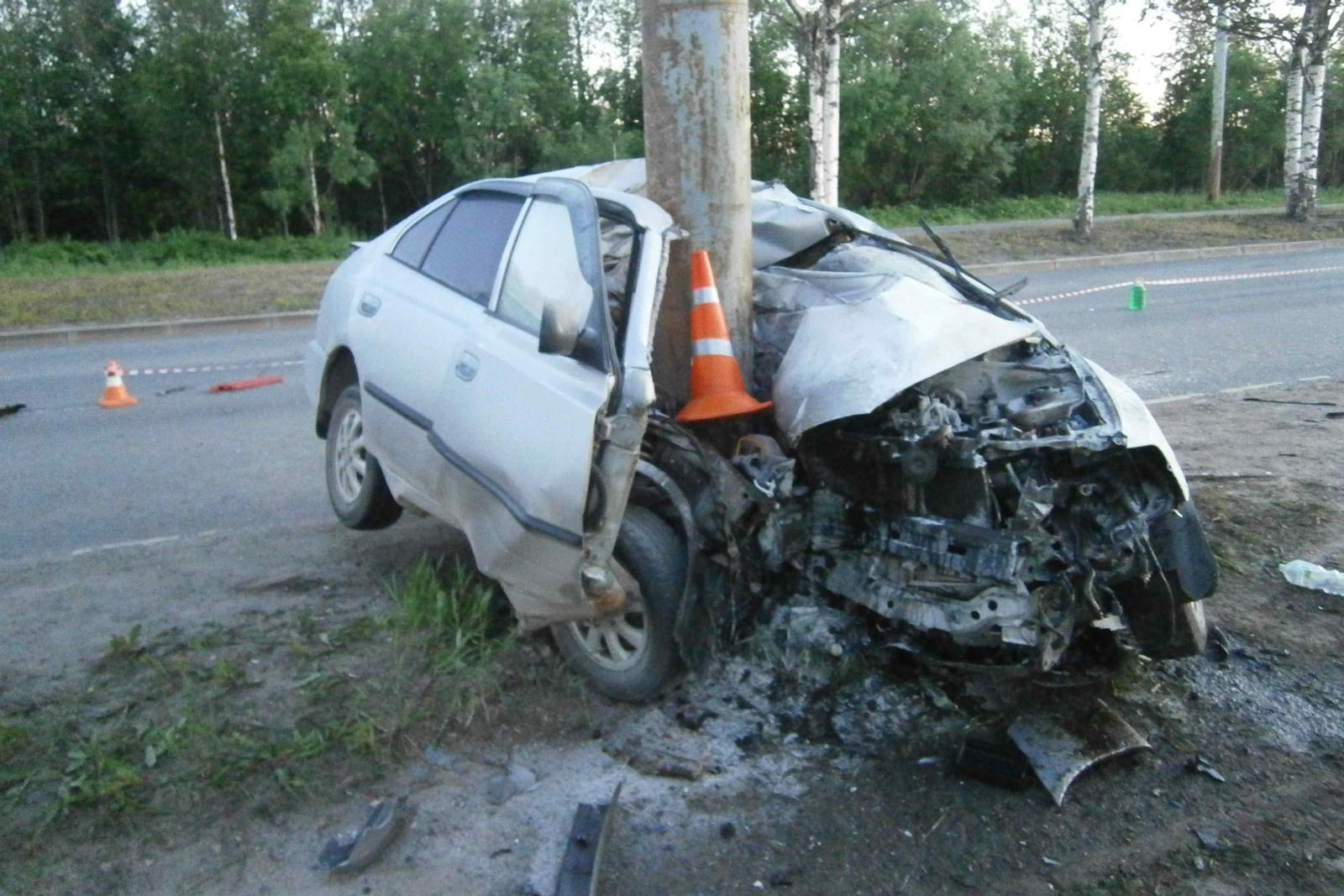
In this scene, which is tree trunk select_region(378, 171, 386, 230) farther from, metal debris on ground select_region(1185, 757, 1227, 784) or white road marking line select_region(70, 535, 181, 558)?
metal debris on ground select_region(1185, 757, 1227, 784)

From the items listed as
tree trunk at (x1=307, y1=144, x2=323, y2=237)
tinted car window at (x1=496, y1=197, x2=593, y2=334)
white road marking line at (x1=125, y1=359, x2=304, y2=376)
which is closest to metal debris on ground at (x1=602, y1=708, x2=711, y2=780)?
tinted car window at (x1=496, y1=197, x2=593, y2=334)

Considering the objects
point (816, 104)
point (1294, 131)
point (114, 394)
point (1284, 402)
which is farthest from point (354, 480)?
point (1294, 131)

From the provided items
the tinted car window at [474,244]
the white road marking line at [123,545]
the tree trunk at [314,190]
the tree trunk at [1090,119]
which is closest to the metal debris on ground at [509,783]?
the tinted car window at [474,244]

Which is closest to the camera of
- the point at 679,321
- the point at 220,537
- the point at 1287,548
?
the point at 679,321

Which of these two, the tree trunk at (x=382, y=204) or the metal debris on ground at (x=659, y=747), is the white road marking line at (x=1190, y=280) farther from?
the tree trunk at (x=382, y=204)

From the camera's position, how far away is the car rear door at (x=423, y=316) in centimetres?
493

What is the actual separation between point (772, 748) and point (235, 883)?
1.71 metres

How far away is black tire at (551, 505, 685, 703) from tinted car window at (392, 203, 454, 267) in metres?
1.97

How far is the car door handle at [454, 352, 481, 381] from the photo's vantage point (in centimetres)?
464

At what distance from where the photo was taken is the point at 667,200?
521 centimetres

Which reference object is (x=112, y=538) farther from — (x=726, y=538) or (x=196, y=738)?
(x=726, y=538)

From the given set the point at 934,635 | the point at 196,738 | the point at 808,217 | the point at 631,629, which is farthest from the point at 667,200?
the point at 196,738

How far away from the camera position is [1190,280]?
18.7m

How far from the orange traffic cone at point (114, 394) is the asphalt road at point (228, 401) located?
0.45ft
